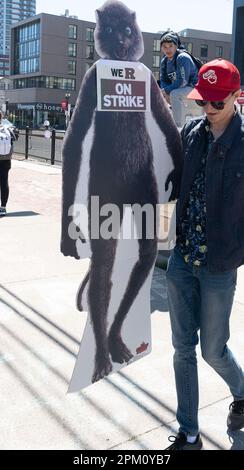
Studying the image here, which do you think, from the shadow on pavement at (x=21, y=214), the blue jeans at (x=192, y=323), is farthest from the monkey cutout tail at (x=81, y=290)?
the shadow on pavement at (x=21, y=214)

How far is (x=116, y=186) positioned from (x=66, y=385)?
140 centimetres

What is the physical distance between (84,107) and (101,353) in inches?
52.5

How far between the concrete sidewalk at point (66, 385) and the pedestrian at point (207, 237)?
32cm

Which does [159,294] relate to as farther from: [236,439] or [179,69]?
[236,439]

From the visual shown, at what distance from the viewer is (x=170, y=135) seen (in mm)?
2861

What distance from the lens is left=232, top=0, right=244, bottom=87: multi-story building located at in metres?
30.5

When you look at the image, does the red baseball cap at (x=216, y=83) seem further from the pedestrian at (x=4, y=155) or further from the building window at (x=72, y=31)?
the building window at (x=72, y=31)

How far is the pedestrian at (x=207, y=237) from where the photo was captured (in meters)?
2.43

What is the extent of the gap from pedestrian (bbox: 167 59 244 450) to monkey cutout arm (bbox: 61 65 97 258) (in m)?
0.49

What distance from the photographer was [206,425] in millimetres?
2963

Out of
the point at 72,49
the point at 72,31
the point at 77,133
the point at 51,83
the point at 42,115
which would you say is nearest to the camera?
the point at 77,133

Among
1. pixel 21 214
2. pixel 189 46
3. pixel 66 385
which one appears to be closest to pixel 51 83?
pixel 189 46

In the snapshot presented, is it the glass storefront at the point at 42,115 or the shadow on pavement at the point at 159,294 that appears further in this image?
the glass storefront at the point at 42,115
